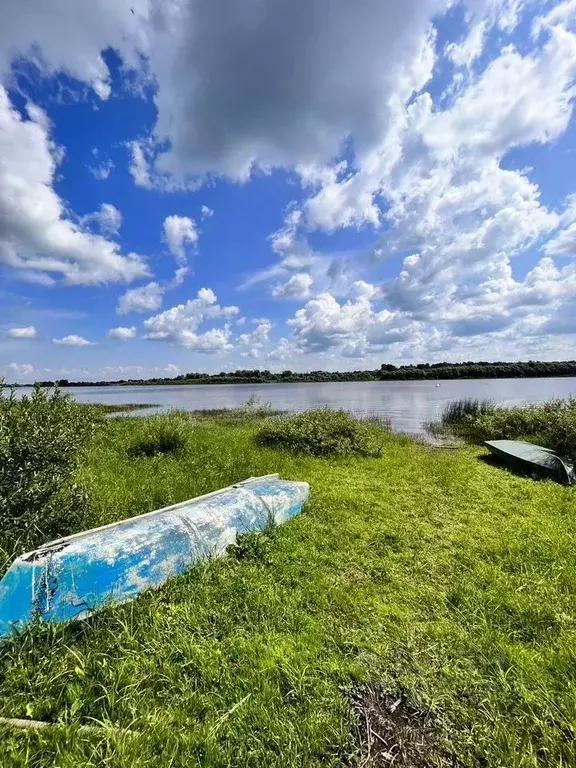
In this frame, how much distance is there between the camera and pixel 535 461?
9719mm

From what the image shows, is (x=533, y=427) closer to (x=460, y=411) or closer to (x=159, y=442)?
(x=460, y=411)

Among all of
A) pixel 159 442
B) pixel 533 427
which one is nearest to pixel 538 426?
pixel 533 427

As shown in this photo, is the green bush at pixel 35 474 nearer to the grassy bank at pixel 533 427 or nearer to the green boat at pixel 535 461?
the green boat at pixel 535 461

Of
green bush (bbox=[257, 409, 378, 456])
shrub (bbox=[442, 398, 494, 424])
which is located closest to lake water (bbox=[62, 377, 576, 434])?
shrub (bbox=[442, 398, 494, 424])

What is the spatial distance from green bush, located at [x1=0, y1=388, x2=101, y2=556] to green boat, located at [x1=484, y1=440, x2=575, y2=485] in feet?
33.2

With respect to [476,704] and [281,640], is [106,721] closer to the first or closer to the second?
[281,640]

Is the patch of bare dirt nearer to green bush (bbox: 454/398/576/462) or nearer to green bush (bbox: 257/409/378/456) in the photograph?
green bush (bbox: 257/409/378/456)

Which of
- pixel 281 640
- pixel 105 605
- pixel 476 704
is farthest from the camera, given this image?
pixel 105 605

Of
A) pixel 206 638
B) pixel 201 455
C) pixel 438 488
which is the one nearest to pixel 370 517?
pixel 438 488

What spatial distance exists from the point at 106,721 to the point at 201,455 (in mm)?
8647

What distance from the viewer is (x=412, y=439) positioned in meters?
16.0

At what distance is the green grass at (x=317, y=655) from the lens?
2.49m

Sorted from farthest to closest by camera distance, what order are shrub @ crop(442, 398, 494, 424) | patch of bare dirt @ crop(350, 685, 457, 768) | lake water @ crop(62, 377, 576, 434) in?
1. lake water @ crop(62, 377, 576, 434)
2. shrub @ crop(442, 398, 494, 424)
3. patch of bare dirt @ crop(350, 685, 457, 768)

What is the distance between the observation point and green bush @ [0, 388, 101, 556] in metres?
4.46
